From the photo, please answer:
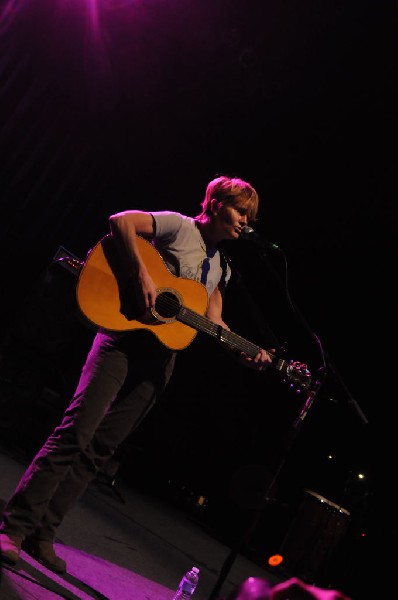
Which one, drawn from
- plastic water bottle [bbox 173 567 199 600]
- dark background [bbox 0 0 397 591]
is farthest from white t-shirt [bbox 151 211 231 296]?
dark background [bbox 0 0 397 591]

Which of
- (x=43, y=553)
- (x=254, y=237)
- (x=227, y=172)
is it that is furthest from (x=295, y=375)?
(x=227, y=172)

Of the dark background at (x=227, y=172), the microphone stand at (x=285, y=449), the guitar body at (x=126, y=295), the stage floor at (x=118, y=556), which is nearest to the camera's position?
the stage floor at (x=118, y=556)

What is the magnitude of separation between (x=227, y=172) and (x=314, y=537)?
17.5 feet

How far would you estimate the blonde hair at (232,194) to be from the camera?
3047 mm

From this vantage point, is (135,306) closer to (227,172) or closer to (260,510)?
(260,510)

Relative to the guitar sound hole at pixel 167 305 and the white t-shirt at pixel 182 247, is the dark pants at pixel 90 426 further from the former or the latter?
the white t-shirt at pixel 182 247

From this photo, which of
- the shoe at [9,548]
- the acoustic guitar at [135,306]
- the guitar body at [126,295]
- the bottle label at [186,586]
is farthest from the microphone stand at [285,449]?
the shoe at [9,548]

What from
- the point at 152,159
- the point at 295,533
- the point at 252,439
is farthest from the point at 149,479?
the point at 152,159

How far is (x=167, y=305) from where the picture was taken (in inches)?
111

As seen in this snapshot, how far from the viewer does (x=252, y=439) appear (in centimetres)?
909

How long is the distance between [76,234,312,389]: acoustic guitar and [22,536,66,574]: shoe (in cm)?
110

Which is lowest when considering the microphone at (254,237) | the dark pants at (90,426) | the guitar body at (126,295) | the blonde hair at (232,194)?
the dark pants at (90,426)

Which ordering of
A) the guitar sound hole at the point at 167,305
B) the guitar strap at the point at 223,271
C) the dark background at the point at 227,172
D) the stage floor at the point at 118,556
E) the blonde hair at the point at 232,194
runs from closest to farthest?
the stage floor at the point at 118,556
the guitar sound hole at the point at 167,305
the blonde hair at the point at 232,194
the guitar strap at the point at 223,271
the dark background at the point at 227,172

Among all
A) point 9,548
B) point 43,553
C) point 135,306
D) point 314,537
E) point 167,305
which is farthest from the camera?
point 314,537
